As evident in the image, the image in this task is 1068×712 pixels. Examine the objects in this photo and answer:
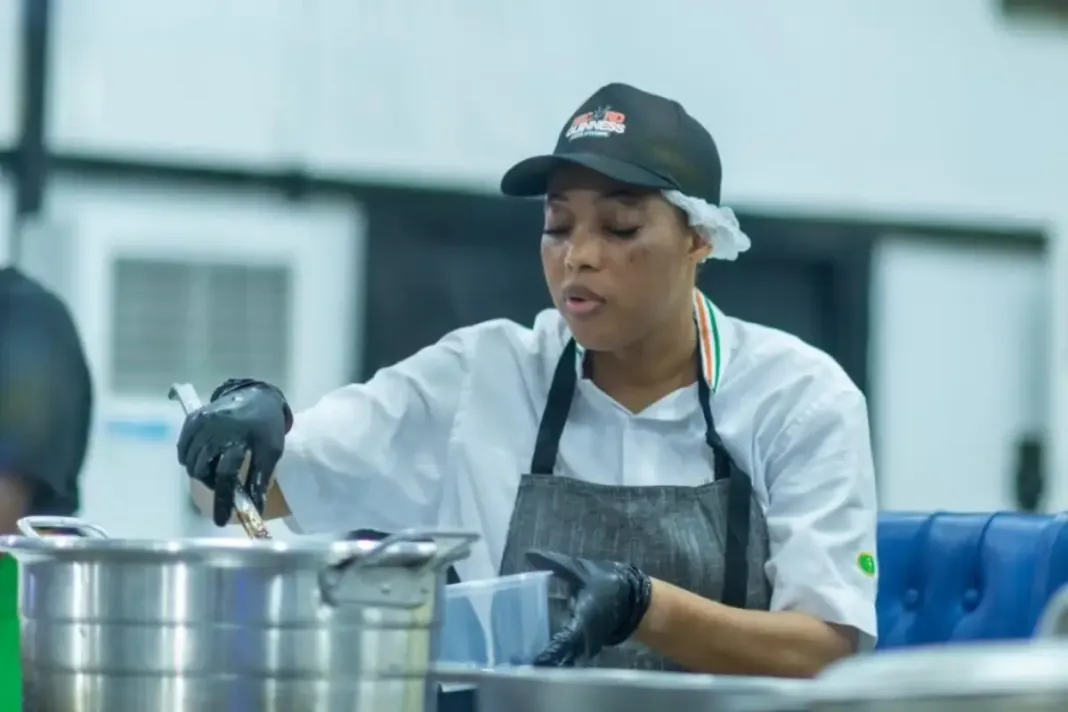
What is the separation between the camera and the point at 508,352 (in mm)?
2004

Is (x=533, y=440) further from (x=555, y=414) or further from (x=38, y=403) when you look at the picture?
(x=38, y=403)

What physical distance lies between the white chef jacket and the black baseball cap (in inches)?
8.0

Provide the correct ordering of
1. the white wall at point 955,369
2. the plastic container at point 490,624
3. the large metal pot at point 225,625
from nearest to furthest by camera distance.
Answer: the large metal pot at point 225,625, the plastic container at point 490,624, the white wall at point 955,369

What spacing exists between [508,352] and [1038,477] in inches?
119

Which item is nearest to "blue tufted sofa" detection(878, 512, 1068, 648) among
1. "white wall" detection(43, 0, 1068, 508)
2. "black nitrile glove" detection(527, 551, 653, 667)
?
"black nitrile glove" detection(527, 551, 653, 667)

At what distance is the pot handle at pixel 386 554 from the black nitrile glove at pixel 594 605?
0.98ft

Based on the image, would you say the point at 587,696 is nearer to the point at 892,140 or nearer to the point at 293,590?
the point at 293,590

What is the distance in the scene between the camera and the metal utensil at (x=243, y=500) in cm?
136

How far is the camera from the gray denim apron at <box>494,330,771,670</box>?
6.04ft

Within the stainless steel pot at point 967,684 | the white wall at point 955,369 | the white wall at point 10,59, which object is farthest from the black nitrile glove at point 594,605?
the white wall at point 955,369

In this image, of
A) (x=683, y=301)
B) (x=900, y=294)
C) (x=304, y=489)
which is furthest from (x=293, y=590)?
(x=900, y=294)

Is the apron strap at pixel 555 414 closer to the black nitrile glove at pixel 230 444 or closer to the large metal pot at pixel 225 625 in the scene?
the black nitrile glove at pixel 230 444

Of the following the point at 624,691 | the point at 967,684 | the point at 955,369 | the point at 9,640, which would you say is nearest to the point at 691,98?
the point at 955,369

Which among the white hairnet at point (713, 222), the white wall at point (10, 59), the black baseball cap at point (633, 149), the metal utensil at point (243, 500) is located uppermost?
the white wall at point (10, 59)
